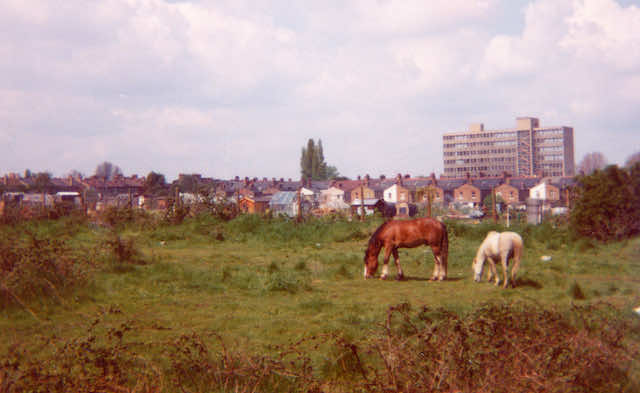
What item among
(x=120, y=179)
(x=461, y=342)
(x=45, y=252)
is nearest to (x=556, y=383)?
(x=461, y=342)

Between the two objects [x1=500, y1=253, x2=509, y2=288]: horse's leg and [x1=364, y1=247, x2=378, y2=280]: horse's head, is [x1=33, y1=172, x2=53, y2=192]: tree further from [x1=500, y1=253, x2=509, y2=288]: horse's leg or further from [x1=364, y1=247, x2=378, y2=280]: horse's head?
[x1=500, y1=253, x2=509, y2=288]: horse's leg

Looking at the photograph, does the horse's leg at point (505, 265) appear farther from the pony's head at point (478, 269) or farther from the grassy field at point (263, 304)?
the pony's head at point (478, 269)

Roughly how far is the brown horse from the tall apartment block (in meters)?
158

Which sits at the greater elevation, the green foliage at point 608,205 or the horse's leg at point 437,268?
the green foliage at point 608,205

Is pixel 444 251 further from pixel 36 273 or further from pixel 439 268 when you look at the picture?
pixel 36 273

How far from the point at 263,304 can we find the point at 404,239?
534 centimetres

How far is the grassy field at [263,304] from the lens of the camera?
5277mm

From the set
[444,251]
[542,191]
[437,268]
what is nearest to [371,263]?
[437,268]

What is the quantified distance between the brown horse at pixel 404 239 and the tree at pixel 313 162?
106 m

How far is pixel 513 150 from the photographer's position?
581 ft

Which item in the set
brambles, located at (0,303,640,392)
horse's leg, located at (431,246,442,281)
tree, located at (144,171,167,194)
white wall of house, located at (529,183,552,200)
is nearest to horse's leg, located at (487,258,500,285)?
horse's leg, located at (431,246,442,281)

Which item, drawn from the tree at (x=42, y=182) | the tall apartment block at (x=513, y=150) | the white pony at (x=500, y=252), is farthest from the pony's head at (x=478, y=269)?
the tall apartment block at (x=513, y=150)

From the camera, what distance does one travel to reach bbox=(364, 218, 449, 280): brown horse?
13.9 metres

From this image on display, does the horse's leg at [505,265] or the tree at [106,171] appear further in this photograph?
the tree at [106,171]
